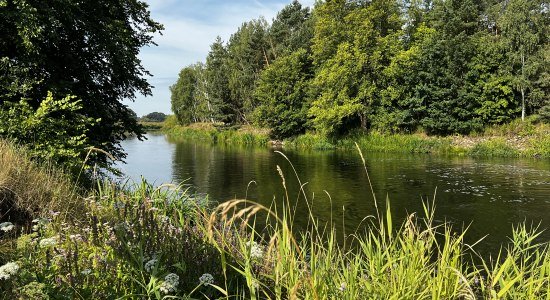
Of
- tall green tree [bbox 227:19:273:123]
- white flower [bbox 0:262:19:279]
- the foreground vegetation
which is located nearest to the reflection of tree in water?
the foreground vegetation

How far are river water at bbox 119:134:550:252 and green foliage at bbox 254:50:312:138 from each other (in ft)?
59.0

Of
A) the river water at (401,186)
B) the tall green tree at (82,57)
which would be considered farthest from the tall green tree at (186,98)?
the tall green tree at (82,57)

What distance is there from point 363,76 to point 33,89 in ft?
103

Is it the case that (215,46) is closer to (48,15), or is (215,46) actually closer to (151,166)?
(151,166)

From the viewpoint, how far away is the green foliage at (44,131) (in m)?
7.61

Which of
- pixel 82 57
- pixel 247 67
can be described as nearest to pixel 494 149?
pixel 82 57

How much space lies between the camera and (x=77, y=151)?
827 centimetres

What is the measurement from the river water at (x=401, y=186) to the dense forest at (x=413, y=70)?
25.9 feet

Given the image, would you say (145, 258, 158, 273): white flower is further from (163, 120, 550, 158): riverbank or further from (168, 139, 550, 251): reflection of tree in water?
(163, 120, 550, 158): riverbank

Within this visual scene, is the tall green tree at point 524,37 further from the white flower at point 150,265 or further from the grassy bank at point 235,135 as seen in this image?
the white flower at point 150,265

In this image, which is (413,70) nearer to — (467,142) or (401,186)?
(467,142)

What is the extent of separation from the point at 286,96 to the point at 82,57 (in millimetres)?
36524

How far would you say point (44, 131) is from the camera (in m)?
8.05

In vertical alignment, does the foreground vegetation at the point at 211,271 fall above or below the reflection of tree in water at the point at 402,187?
above
